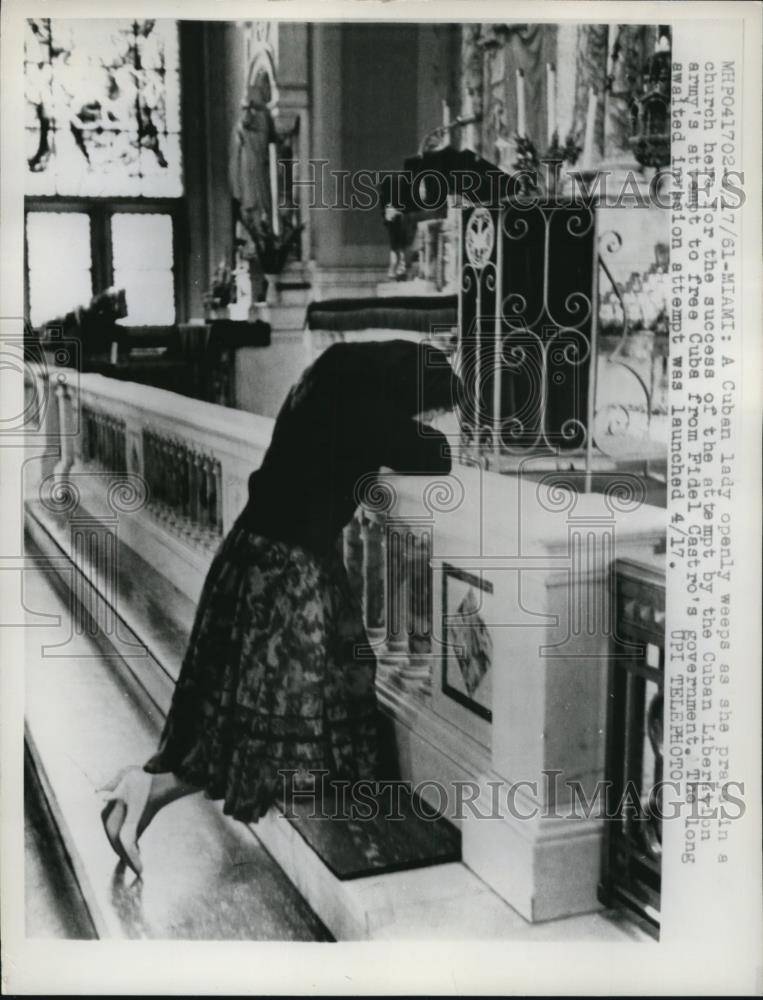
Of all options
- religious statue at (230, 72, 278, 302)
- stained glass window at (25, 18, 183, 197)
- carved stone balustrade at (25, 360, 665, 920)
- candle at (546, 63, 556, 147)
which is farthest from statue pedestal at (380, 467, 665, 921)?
stained glass window at (25, 18, 183, 197)

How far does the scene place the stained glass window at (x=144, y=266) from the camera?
7.23ft

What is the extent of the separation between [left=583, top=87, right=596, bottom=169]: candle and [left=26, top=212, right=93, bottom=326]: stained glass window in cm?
99

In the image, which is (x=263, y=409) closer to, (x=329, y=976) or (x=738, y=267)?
(x=738, y=267)

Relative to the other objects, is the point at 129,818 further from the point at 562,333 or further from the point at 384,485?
the point at 562,333

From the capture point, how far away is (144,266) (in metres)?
2.21

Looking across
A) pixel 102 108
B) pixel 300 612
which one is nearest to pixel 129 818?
pixel 300 612

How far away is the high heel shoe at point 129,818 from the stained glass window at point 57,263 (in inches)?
37.8

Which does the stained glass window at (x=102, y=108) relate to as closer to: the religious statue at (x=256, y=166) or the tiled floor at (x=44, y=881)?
the religious statue at (x=256, y=166)

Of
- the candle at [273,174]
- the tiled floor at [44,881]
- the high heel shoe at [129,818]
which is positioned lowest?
the tiled floor at [44,881]

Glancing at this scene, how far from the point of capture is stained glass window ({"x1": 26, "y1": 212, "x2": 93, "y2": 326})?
222 cm

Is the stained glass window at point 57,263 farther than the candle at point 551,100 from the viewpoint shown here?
Yes

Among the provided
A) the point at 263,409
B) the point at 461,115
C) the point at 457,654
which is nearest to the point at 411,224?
the point at 461,115

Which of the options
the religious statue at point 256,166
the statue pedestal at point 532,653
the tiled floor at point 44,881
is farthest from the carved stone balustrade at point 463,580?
the tiled floor at point 44,881

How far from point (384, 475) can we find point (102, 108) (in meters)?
0.92
